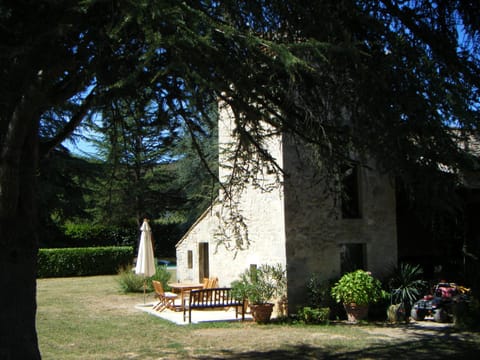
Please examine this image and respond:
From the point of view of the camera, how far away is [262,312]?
13.8m

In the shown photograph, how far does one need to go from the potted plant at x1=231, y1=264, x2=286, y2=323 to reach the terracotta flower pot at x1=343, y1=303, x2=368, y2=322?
1.72 m

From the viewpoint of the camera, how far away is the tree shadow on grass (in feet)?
33.2

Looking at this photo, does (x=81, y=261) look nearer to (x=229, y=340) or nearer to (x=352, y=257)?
(x=352, y=257)

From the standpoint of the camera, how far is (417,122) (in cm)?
569

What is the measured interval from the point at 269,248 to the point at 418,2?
28.5ft

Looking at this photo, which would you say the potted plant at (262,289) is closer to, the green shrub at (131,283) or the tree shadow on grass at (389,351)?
the tree shadow on grass at (389,351)

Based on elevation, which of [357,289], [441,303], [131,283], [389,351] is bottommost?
[389,351]

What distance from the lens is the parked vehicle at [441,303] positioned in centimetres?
1387

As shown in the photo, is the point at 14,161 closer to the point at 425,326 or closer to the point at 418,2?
the point at 418,2

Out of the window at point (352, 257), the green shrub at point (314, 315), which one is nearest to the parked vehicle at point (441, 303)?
the window at point (352, 257)

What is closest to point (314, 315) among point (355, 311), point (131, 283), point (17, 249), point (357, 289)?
point (355, 311)

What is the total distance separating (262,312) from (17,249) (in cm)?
798

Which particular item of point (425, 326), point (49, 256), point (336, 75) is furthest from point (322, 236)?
point (49, 256)

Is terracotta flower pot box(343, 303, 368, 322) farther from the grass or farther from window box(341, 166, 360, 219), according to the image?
window box(341, 166, 360, 219)
